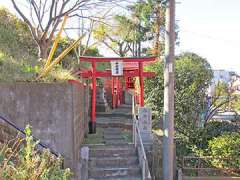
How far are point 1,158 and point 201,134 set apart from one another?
9.04 m

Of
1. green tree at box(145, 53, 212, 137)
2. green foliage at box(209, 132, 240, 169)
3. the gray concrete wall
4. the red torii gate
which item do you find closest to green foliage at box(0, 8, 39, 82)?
the gray concrete wall

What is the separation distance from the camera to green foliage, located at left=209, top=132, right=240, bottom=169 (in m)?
11.2

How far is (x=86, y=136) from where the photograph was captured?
1198 centimetres

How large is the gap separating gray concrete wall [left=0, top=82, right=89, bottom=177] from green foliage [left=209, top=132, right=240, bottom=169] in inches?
200

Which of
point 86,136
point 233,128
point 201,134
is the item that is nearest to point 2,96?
point 86,136

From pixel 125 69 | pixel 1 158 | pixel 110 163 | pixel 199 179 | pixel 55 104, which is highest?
pixel 125 69

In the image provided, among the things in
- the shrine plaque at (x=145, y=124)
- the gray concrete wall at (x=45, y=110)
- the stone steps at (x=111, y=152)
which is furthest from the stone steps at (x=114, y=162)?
the gray concrete wall at (x=45, y=110)

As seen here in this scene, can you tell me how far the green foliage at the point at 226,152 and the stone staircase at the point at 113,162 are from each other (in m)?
2.80

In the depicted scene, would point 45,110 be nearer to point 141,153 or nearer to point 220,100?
point 141,153

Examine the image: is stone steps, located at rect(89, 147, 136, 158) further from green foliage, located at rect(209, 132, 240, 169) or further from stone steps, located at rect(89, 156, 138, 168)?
green foliage, located at rect(209, 132, 240, 169)

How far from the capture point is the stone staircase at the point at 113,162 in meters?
9.59

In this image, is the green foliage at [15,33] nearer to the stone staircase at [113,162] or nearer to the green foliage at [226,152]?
the stone staircase at [113,162]

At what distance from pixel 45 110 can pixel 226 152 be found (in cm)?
600

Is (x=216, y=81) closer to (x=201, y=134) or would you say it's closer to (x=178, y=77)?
(x=178, y=77)
